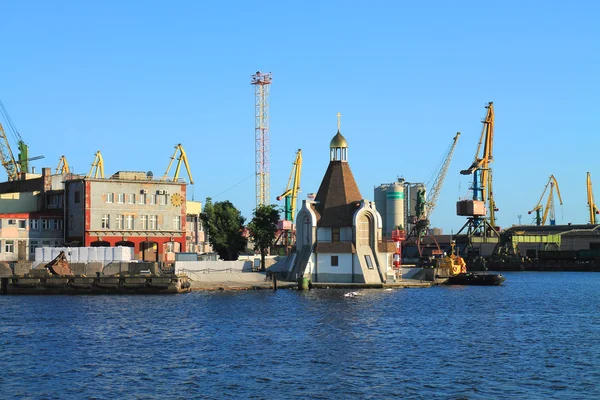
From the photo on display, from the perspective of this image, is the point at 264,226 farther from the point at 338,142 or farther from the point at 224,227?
the point at 338,142

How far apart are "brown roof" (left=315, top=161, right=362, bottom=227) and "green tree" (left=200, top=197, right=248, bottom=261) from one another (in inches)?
1105

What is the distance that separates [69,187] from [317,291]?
45.0m

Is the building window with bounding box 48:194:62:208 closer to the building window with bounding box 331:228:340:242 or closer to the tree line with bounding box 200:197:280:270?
the tree line with bounding box 200:197:280:270

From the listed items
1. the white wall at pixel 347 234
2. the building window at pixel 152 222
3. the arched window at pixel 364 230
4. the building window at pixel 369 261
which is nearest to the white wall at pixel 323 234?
the white wall at pixel 347 234

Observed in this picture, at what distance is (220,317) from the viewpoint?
7112 cm

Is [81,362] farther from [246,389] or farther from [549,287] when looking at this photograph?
[549,287]

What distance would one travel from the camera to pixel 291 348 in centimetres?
5512

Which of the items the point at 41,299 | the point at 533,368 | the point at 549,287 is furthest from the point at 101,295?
the point at 549,287

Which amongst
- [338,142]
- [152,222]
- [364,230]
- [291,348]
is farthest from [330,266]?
[291,348]

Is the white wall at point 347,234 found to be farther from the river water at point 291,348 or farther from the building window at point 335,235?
the river water at point 291,348

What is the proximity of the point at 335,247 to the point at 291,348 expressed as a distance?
4599 cm

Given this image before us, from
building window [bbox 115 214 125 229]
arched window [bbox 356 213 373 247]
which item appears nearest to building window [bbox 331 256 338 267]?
arched window [bbox 356 213 373 247]

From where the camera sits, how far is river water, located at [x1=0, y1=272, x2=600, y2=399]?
141ft

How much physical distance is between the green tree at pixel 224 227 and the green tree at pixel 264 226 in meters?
4.38
